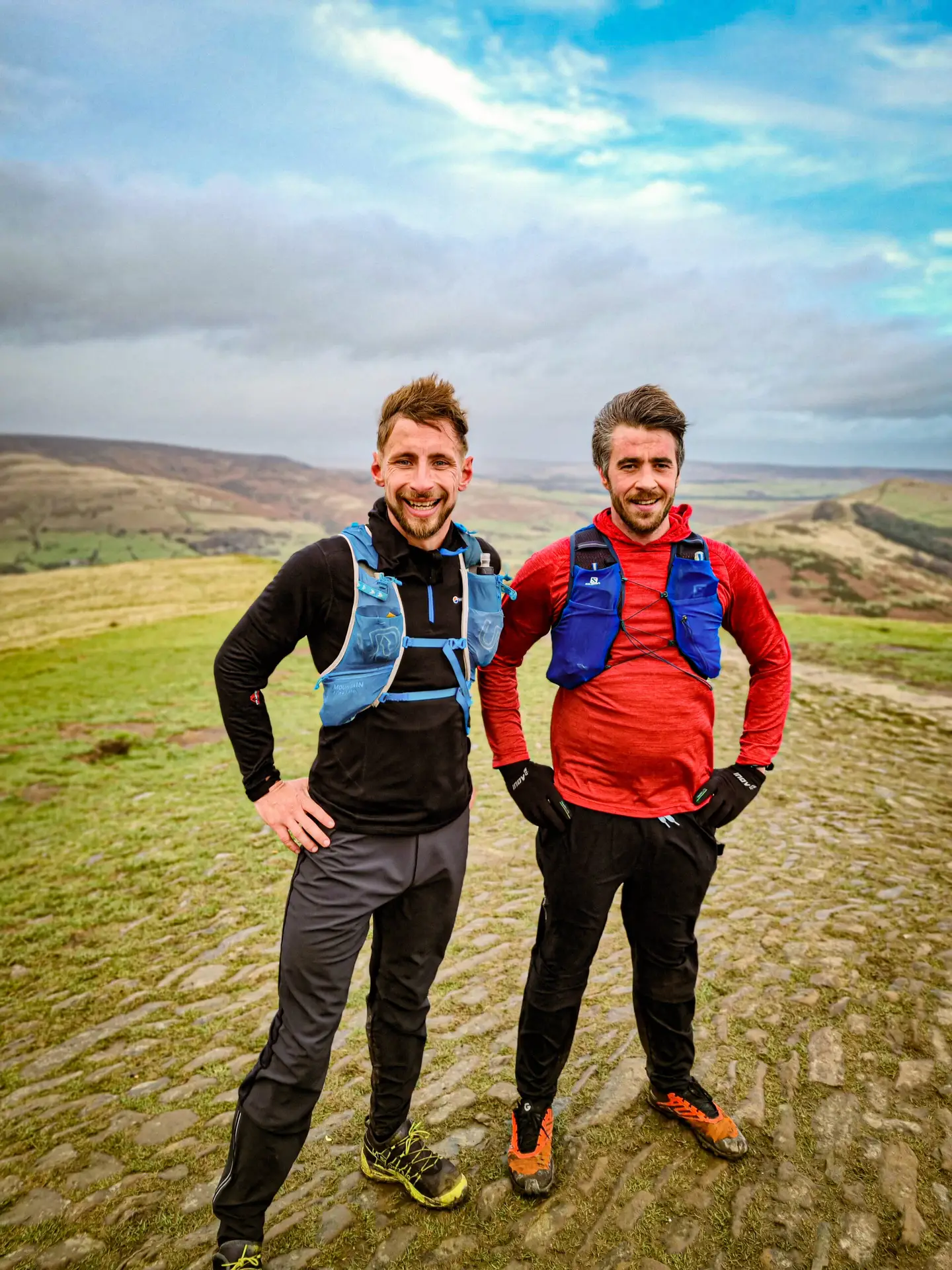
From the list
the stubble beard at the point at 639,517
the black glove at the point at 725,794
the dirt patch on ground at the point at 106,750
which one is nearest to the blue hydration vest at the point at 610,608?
the stubble beard at the point at 639,517

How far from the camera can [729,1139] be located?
368cm

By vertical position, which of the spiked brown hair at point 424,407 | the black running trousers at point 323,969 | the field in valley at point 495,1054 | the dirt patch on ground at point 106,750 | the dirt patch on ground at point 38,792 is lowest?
the dirt patch on ground at point 106,750

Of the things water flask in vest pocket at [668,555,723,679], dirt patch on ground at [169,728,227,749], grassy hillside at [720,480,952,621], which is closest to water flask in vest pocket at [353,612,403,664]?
water flask in vest pocket at [668,555,723,679]

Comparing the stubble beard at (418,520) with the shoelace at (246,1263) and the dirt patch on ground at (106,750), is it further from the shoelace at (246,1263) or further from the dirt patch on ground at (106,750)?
the dirt patch on ground at (106,750)

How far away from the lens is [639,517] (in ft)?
11.7

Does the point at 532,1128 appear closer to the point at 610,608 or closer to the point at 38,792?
the point at 610,608

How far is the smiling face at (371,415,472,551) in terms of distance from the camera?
3238 millimetres

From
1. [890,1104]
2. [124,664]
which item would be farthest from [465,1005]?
[124,664]

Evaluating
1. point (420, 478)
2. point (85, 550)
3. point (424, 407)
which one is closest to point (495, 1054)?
point (420, 478)

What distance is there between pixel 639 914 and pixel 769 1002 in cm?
223

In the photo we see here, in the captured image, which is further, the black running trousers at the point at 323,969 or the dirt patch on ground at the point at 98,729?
the dirt patch on ground at the point at 98,729

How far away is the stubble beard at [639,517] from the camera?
3566 millimetres

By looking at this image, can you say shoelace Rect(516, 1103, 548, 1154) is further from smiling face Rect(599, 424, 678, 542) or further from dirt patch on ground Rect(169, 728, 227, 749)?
dirt patch on ground Rect(169, 728, 227, 749)

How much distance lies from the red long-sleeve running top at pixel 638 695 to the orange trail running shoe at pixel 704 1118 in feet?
5.57
